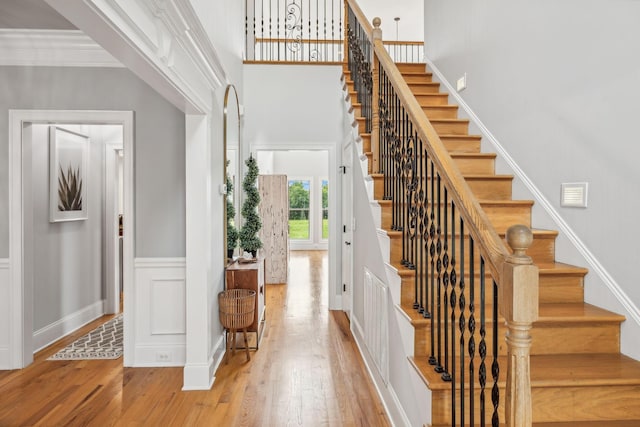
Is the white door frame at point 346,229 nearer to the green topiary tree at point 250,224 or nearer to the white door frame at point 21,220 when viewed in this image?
the green topiary tree at point 250,224

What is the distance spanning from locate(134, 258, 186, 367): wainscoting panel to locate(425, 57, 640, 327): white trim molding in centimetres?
278

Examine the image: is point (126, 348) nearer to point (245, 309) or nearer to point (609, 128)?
point (245, 309)

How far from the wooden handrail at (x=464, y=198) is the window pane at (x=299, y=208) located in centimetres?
922

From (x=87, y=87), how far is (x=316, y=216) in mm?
8332

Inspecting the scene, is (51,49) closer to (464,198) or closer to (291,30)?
(464,198)

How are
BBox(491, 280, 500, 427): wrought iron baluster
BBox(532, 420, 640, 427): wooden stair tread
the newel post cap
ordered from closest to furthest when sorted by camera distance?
1. the newel post cap
2. BBox(491, 280, 500, 427): wrought iron baluster
3. BBox(532, 420, 640, 427): wooden stair tread

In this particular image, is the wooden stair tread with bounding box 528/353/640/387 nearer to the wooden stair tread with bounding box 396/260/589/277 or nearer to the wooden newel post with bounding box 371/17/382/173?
the wooden stair tread with bounding box 396/260/589/277

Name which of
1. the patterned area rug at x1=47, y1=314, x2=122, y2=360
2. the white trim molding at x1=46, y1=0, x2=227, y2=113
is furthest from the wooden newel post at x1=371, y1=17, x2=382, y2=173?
the patterned area rug at x1=47, y1=314, x2=122, y2=360

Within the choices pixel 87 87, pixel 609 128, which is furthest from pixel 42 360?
pixel 609 128

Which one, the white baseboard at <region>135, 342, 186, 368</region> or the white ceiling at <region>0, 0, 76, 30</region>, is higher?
the white ceiling at <region>0, 0, 76, 30</region>

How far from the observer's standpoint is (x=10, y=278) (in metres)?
3.25

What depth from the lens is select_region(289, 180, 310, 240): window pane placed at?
1137 centimetres

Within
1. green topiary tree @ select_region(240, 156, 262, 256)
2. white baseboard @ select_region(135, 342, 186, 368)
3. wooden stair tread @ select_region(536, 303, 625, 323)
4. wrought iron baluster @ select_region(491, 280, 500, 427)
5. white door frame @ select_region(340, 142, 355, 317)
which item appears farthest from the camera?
white door frame @ select_region(340, 142, 355, 317)

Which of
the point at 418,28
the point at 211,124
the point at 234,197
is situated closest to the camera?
the point at 211,124
